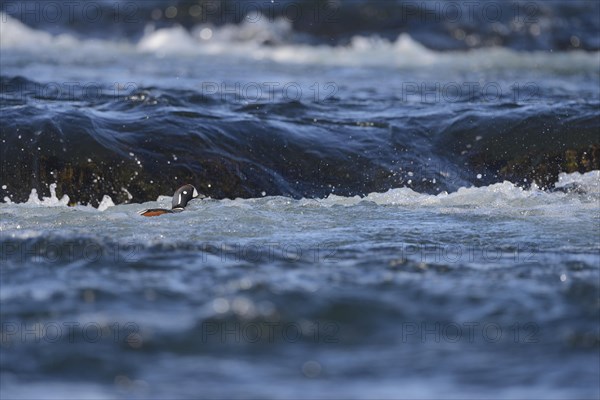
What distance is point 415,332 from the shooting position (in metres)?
4.74

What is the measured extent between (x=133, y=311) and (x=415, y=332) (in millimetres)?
1391

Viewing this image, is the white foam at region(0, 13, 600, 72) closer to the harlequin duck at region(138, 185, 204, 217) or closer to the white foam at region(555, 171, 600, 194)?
the white foam at region(555, 171, 600, 194)

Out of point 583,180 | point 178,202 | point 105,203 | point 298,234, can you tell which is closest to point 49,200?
point 105,203

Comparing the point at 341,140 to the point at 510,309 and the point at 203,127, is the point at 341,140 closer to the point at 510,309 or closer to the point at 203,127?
the point at 203,127

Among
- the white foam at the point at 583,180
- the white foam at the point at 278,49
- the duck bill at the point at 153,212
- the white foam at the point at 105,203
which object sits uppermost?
the white foam at the point at 278,49

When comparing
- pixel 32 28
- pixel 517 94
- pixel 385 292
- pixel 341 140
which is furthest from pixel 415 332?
pixel 32 28

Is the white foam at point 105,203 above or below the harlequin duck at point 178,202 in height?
below

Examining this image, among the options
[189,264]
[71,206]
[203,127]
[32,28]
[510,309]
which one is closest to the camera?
[510,309]

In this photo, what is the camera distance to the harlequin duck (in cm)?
694

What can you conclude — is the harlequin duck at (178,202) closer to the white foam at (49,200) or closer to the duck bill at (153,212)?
the duck bill at (153,212)

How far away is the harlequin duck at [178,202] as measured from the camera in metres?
6.94

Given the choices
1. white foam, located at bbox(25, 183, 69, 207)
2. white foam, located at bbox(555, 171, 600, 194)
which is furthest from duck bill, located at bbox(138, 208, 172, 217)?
white foam, located at bbox(555, 171, 600, 194)

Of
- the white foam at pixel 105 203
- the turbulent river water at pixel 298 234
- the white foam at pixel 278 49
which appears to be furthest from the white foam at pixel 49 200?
the white foam at pixel 278 49

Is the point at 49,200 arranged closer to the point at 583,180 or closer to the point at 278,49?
the point at 583,180
